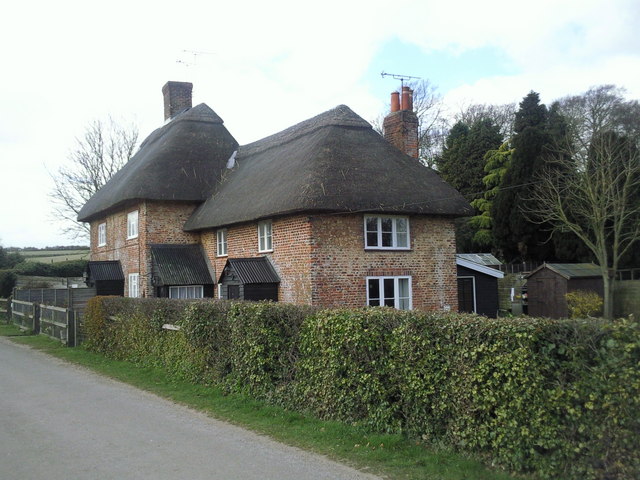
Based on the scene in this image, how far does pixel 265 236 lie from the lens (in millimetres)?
19078

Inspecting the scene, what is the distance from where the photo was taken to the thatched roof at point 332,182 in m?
17.3

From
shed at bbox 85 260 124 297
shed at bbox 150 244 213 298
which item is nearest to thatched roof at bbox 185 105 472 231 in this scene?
shed at bbox 150 244 213 298

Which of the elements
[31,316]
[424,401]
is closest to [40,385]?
[424,401]

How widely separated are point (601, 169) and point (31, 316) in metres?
23.8

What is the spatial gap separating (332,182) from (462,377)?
1158cm

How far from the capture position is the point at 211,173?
24.6 metres

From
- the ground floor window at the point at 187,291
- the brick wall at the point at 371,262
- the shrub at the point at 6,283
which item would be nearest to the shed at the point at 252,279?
the brick wall at the point at 371,262

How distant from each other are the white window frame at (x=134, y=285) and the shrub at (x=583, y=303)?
18.1 m

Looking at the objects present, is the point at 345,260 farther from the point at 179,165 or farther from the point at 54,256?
the point at 54,256

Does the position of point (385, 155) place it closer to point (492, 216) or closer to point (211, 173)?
point (211, 173)

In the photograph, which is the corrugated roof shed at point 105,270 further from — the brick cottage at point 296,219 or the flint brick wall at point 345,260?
the flint brick wall at point 345,260

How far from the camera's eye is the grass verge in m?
6.05

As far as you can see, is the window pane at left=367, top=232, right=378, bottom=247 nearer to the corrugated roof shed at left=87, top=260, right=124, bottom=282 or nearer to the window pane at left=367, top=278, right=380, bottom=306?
the window pane at left=367, top=278, right=380, bottom=306

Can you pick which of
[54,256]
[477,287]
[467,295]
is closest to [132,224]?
[467,295]
